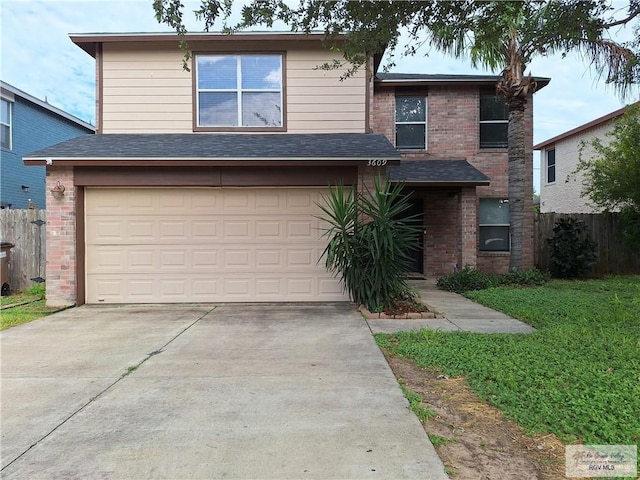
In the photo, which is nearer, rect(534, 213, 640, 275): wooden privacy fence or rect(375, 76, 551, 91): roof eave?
rect(375, 76, 551, 91): roof eave

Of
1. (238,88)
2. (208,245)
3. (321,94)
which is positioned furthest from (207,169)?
(321,94)

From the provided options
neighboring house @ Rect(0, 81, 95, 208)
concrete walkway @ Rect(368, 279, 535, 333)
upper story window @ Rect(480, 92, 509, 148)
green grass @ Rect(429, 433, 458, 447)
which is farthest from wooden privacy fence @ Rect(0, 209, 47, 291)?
upper story window @ Rect(480, 92, 509, 148)

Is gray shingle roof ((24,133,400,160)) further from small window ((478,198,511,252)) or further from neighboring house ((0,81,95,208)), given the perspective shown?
neighboring house ((0,81,95,208))

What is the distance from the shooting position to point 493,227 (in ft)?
40.4

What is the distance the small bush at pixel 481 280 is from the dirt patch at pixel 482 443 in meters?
6.39

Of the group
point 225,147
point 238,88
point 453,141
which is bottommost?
point 225,147

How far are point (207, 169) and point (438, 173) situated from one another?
232 inches

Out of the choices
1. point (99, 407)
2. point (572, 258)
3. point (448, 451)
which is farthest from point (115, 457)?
point (572, 258)

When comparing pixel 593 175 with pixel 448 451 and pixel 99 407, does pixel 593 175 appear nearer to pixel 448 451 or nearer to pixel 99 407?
pixel 448 451

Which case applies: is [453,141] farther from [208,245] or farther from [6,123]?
[6,123]

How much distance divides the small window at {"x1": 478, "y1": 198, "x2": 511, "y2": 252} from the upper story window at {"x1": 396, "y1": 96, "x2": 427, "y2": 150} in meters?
2.51

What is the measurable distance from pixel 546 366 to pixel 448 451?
6.21 feet

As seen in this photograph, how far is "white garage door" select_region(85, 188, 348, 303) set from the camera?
27.3 ft

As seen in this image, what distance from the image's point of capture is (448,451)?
9.24ft
